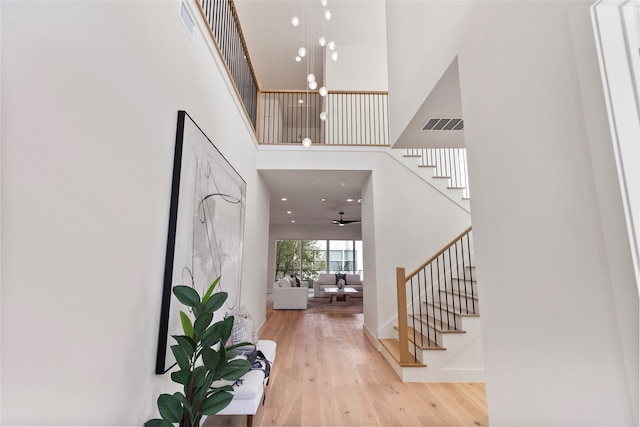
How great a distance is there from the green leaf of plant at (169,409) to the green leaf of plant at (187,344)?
21 centimetres

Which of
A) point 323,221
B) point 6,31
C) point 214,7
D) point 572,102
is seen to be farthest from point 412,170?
point 323,221

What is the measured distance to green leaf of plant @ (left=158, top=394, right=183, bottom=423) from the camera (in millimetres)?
1361

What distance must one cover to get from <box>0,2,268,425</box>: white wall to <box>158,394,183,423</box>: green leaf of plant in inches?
7.3

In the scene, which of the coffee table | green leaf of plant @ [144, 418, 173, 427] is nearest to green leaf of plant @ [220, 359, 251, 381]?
green leaf of plant @ [144, 418, 173, 427]

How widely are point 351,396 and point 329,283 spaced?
8.93 meters

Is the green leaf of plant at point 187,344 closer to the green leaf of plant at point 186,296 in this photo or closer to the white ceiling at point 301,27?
the green leaf of plant at point 186,296

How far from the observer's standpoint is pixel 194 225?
6.78ft

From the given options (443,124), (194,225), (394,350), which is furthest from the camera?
(394,350)

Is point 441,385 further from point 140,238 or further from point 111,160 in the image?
point 111,160

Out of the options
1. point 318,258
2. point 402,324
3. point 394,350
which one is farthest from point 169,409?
point 318,258

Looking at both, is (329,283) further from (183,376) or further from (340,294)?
(183,376)

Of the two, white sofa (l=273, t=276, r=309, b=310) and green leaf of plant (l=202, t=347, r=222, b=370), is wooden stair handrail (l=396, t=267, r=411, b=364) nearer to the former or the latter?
green leaf of plant (l=202, t=347, r=222, b=370)

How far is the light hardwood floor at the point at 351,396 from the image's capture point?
245 cm

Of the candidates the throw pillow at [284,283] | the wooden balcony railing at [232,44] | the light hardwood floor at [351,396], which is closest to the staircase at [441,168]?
the wooden balcony railing at [232,44]
